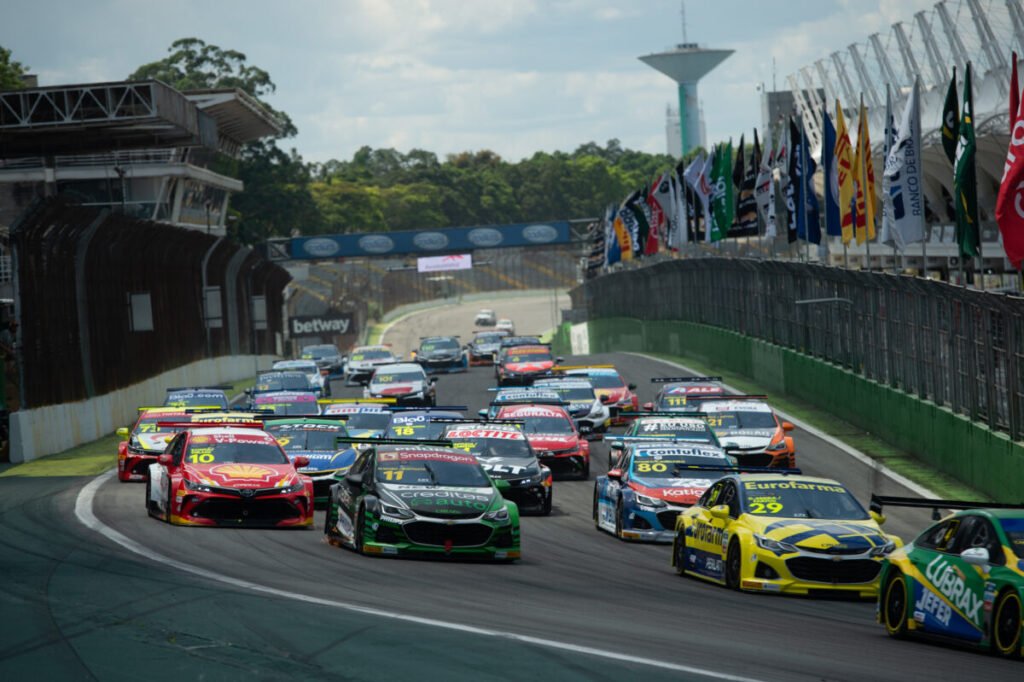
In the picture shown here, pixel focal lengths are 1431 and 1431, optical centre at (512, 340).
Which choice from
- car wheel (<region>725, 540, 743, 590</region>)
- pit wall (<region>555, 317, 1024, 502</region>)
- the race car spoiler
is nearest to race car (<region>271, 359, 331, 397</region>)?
pit wall (<region>555, 317, 1024, 502</region>)

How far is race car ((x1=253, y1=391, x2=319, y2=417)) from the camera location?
101 ft

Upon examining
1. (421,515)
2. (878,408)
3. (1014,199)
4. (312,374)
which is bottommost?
(878,408)

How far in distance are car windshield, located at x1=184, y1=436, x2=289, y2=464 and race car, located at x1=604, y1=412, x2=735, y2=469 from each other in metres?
5.46

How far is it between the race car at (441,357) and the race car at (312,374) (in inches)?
346

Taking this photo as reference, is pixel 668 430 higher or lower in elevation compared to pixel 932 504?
lower

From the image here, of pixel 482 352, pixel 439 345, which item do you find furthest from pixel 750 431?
pixel 482 352

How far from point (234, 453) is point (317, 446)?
130 inches

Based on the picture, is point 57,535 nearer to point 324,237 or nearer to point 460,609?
point 460,609

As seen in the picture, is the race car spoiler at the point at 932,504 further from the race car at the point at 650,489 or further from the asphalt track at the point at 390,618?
the race car at the point at 650,489

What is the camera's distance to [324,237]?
340 feet

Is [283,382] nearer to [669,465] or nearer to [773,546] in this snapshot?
[669,465]

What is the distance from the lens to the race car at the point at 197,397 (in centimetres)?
3109

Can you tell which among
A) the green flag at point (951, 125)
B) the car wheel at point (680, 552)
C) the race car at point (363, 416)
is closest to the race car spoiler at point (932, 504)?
the car wheel at point (680, 552)

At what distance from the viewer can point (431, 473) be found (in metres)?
16.5
